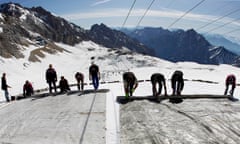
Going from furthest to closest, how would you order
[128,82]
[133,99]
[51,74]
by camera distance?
[51,74] < [128,82] < [133,99]

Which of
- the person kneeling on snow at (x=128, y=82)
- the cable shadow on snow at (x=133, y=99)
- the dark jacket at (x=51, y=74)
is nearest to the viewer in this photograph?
the cable shadow on snow at (x=133, y=99)

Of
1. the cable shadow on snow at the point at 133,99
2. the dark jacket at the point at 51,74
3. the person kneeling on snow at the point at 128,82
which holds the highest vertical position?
the dark jacket at the point at 51,74

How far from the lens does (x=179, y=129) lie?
879 cm

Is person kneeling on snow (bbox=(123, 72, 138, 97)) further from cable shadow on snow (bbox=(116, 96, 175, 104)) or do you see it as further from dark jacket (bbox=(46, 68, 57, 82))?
dark jacket (bbox=(46, 68, 57, 82))

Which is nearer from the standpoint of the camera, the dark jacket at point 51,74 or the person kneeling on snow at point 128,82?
the person kneeling on snow at point 128,82

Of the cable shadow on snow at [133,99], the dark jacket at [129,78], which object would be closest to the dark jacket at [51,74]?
the dark jacket at [129,78]

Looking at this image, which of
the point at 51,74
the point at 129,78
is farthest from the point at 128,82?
the point at 51,74

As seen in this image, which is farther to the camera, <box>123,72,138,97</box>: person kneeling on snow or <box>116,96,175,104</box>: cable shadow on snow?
<box>123,72,138,97</box>: person kneeling on snow

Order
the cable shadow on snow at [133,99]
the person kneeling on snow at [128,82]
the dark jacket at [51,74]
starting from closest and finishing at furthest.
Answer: the cable shadow on snow at [133,99] < the person kneeling on snow at [128,82] < the dark jacket at [51,74]

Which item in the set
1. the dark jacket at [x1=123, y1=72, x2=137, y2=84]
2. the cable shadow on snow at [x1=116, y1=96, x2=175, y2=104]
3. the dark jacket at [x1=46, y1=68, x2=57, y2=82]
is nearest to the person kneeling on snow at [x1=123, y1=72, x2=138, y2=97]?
the dark jacket at [x1=123, y1=72, x2=137, y2=84]

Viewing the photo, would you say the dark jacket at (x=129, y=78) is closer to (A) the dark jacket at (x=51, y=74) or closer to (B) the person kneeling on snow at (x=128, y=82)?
(B) the person kneeling on snow at (x=128, y=82)

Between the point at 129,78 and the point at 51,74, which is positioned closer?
the point at 129,78

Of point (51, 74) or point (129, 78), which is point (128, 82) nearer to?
point (129, 78)

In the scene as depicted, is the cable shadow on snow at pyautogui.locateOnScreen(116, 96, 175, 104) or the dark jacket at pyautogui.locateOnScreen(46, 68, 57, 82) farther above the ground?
the dark jacket at pyautogui.locateOnScreen(46, 68, 57, 82)
